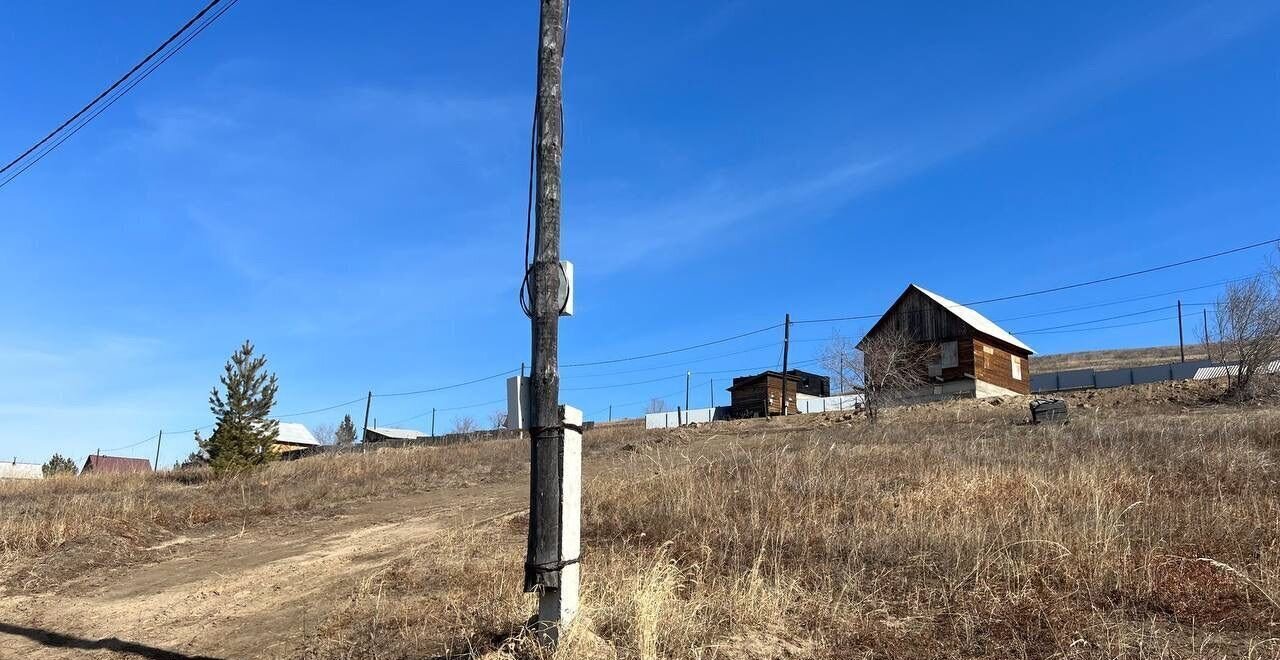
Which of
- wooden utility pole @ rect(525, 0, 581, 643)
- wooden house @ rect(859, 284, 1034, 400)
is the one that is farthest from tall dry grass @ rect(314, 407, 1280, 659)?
wooden house @ rect(859, 284, 1034, 400)

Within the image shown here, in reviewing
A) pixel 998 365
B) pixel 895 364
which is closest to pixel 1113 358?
pixel 998 365

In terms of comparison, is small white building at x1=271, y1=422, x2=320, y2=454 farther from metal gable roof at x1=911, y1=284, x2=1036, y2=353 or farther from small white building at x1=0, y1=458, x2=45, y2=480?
metal gable roof at x1=911, y1=284, x2=1036, y2=353

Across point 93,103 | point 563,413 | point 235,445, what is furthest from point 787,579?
point 235,445

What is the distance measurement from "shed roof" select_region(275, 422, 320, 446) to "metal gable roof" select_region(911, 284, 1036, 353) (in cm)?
5460

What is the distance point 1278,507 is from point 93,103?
1409 cm

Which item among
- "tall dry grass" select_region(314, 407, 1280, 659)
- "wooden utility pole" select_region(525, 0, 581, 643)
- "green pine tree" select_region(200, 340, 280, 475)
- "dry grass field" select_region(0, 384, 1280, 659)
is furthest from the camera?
"green pine tree" select_region(200, 340, 280, 475)

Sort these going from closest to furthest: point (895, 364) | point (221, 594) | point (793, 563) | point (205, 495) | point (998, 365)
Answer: point (793, 563) < point (221, 594) < point (205, 495) < point (895, 364) < point (998, 365)

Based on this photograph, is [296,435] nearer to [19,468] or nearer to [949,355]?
[19,468]

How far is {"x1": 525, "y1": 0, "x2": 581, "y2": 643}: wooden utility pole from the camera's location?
4555 millimetres

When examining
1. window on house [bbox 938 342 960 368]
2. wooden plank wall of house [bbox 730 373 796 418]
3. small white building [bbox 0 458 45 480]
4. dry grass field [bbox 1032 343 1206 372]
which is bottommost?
small white building [bbox 0 458 45 480]

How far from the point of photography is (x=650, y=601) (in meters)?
4.94

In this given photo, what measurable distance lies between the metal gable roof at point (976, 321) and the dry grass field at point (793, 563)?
31396mm

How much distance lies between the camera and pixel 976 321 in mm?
45688

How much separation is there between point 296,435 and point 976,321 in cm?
5981
